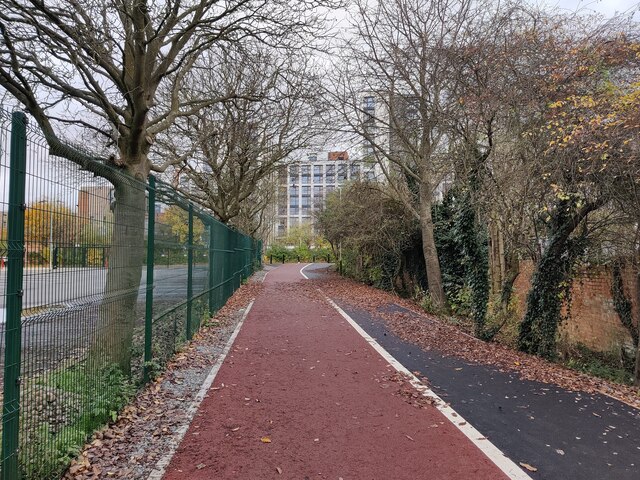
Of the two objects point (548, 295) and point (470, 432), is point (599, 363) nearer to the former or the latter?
point (548, 295)

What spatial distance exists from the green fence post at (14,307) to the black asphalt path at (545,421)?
3760 mm

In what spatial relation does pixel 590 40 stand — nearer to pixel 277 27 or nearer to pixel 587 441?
pixel 277 27

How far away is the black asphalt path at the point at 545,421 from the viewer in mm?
3768

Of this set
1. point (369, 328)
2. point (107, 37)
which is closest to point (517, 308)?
point (369, 328)

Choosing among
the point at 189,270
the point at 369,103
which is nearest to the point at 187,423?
the point at 189,270

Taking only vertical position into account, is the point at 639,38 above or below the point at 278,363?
above

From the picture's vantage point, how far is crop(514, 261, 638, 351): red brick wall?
9.38 meters

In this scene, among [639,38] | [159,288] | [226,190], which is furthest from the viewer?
[226,190]

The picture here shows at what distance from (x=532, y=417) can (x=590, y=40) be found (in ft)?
22.4

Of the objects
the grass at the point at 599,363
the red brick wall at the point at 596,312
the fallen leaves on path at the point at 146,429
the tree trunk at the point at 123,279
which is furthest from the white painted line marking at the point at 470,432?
the red brick wall at the point at 596,312

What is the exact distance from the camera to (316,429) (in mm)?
4473

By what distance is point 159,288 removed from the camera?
637 centimetres

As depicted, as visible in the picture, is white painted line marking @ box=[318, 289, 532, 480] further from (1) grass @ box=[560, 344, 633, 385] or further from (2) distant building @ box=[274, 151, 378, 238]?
(2) distant building @ box=[274, 151, 378, 238]

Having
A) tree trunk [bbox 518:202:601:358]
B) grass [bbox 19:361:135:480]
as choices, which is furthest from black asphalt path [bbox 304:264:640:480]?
grass [bbox 19:361:135:480]
